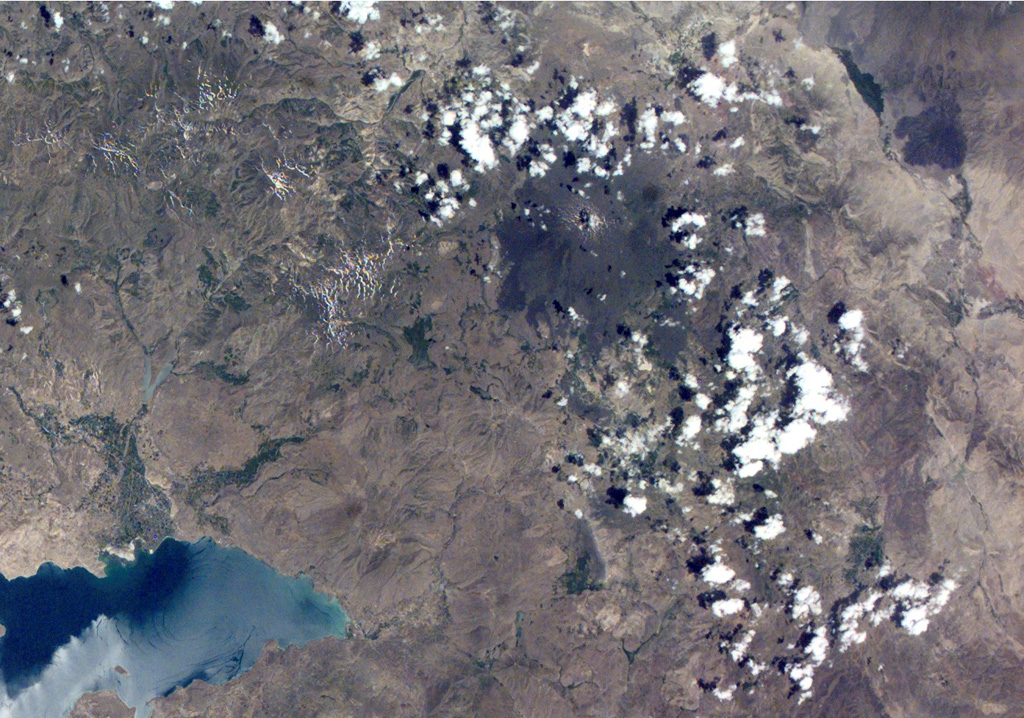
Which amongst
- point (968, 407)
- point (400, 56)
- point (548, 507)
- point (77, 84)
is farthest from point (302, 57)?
point (968, 407)

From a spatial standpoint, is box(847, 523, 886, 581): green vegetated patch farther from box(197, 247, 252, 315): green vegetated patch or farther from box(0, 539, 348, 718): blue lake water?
box(197, 247, 252, 315): green vegetated patch

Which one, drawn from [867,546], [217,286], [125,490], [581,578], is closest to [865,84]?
[867,546]

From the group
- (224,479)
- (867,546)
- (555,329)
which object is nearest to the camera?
(867,546)

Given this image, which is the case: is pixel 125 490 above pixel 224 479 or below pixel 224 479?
below

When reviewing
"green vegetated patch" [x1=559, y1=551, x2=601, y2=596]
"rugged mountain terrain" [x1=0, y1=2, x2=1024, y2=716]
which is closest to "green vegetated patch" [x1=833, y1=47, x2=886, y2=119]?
"rugged mountain terrain" [x1=0, y1=2, x2=1024, y2=716]

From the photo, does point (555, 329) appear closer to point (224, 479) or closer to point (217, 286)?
point (217, 286)
